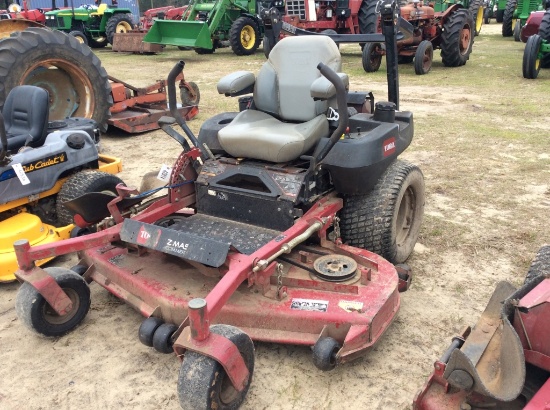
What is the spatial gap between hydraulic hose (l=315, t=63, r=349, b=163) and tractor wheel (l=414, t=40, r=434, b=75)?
303 inches

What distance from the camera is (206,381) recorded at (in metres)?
2.08

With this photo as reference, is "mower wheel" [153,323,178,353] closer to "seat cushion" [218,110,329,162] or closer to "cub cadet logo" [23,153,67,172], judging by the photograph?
"seat cushion" [218,110,329,162]

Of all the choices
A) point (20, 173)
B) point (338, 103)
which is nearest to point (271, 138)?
point (338, 103)

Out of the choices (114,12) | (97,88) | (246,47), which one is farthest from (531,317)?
(114,12)

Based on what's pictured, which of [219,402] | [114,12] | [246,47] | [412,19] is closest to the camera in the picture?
[219,402]

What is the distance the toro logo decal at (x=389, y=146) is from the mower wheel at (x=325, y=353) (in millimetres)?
1286

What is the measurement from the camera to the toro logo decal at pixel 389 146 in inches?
127

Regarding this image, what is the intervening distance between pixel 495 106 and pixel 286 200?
5.74m

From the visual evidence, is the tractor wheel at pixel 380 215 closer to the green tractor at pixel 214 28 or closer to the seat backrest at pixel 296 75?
the seat backrest at pixel 296 75

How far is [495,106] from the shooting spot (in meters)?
7.70

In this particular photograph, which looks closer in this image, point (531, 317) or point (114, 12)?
point (531, 317)

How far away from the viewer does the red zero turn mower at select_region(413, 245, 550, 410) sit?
1891 millimetres

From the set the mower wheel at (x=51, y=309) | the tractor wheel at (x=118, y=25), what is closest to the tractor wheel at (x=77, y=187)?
the mower wheel at (x=51, y=309)

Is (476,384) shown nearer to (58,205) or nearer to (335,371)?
(335,371)
